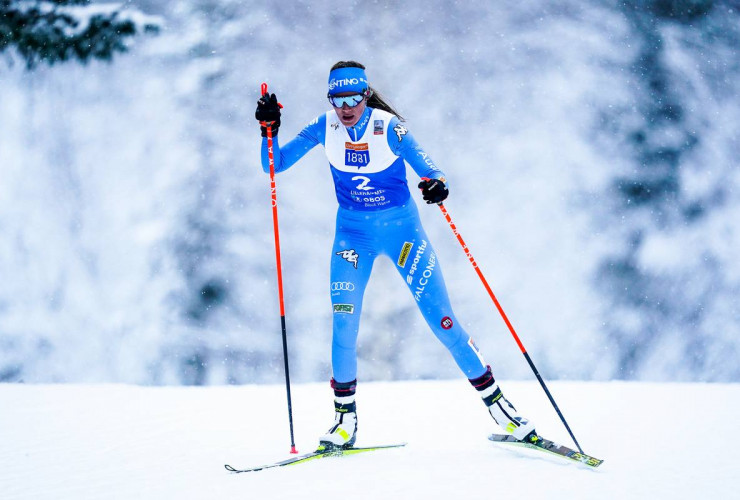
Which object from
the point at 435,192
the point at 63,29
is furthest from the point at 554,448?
the point at 63,29

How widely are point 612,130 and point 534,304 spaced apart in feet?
5.10

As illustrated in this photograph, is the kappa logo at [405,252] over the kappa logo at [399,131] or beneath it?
beneath

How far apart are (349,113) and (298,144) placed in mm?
354

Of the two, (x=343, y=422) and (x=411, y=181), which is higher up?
(x=411, y=181)

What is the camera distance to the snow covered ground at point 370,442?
8.63ft

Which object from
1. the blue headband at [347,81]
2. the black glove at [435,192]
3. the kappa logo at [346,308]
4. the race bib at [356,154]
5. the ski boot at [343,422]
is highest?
the blue headband at [347,81]

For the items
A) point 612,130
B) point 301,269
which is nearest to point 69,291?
point 301,269

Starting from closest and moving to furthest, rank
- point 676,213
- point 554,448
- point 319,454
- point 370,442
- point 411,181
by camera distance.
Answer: point 554,448 → point 319,454 → point 370,442 → point 676,213 → point 411,181

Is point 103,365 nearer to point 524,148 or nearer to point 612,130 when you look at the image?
point 524,148

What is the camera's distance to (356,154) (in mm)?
3188

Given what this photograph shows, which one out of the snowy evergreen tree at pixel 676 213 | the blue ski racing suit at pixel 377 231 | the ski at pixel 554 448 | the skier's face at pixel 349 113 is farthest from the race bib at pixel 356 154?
the snowy evergreen tree at pixel 676 213

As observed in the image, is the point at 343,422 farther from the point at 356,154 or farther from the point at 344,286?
the point at 356,154

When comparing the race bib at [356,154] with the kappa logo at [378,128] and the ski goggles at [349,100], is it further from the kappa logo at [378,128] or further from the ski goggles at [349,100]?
the ski goggles at [349,100]

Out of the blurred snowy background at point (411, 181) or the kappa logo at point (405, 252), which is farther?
the blurred snowy background at point (411, 181)
